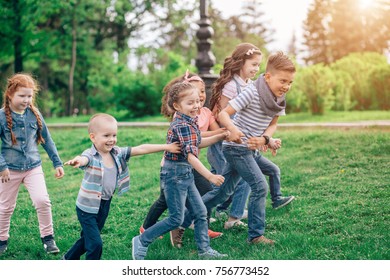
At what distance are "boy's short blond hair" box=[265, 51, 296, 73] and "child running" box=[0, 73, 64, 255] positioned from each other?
1933mm

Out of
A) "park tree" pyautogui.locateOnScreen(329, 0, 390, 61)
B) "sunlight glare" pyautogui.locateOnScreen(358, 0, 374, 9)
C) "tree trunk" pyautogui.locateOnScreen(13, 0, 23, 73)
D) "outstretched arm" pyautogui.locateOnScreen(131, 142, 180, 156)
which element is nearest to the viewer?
"outstretched arm" pyautogui.locateOnScreen(131, 142, 180, 156)

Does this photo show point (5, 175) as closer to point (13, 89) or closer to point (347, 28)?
point (13, 89)

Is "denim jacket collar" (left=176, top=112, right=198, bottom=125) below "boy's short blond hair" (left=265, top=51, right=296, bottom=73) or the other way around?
below

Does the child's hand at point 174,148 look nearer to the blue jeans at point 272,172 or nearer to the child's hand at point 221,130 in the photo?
the child's hand at point 221,130

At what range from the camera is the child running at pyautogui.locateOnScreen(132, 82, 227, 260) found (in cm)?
418

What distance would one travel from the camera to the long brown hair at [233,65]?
5.00 metres

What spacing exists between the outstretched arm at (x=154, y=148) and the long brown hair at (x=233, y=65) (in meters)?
1.07

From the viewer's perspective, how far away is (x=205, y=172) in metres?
4.03

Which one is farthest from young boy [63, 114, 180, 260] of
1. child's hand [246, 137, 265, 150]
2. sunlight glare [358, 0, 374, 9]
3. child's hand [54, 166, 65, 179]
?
sunlight glare [358, 0, 374, 9]

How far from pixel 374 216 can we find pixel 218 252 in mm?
1592

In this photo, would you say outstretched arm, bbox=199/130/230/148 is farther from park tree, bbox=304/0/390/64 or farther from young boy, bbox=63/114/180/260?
park tree, bbox=304/0/390/64

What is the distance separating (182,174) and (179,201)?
0.68 ft

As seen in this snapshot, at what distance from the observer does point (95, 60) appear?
26.0 metres

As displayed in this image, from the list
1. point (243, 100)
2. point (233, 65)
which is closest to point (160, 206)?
point (243, 100)
